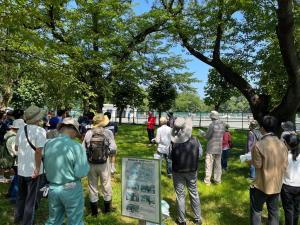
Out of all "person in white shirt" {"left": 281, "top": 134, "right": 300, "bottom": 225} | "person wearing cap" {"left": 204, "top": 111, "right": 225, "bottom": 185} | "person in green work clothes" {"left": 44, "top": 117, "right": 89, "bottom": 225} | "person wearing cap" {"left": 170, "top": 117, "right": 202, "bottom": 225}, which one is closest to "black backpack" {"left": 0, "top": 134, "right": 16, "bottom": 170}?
"person wearing cap" {"left": 170, "top": 117, "right": 202, "bottom": 225}

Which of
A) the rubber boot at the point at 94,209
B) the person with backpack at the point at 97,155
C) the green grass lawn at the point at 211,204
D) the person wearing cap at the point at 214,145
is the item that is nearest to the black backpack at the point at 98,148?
the person with backpack at the point at 97,155

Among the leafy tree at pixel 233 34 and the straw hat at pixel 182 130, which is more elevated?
the leafy tree at pixel 233 34

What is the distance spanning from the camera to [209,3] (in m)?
14.7

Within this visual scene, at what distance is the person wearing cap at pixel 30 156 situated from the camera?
5.55 metres

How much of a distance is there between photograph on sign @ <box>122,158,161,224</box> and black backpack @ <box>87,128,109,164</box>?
4.30 ft

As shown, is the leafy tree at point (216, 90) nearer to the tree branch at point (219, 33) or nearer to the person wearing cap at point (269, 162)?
the tree branch at point (219, 33)

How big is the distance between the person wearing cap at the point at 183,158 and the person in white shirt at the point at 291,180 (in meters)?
1.46

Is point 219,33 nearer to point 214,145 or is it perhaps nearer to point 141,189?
point 214,145

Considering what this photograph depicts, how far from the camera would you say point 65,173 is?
4.45m

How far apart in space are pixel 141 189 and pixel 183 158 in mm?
1514

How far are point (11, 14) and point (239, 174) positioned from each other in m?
7.52

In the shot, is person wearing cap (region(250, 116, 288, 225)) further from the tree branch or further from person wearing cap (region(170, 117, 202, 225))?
the tree branch

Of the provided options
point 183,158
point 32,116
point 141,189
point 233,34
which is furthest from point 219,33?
point 141,189

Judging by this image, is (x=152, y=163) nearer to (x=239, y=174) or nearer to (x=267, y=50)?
(x=239, y=174)
